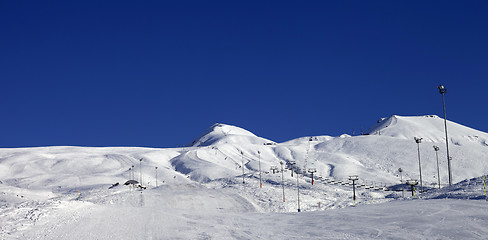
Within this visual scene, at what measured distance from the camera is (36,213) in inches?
1309

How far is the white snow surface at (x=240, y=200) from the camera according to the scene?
2827 cm

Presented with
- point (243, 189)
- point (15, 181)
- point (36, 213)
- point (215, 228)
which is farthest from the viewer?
point (15, 181)

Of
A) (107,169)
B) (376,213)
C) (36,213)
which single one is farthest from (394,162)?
(36,213)

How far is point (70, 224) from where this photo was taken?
31.4m

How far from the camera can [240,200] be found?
6881 centimetres

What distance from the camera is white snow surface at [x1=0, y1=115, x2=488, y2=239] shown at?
92.7ft

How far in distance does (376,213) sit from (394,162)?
5573 inches

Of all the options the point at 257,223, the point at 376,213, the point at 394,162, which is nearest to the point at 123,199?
the point at 257,223

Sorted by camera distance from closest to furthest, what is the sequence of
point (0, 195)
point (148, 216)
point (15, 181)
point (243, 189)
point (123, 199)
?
point (148, 216) < point (123, 199) < point (243, 189) < point (0, 195) < point (15, 181)

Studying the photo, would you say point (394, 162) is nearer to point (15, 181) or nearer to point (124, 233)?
point (15, 181)

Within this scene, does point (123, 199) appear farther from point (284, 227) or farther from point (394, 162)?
point (394, 162)

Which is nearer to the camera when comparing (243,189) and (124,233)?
(124,233)

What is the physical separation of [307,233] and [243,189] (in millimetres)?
54168

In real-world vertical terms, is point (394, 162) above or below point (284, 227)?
above
